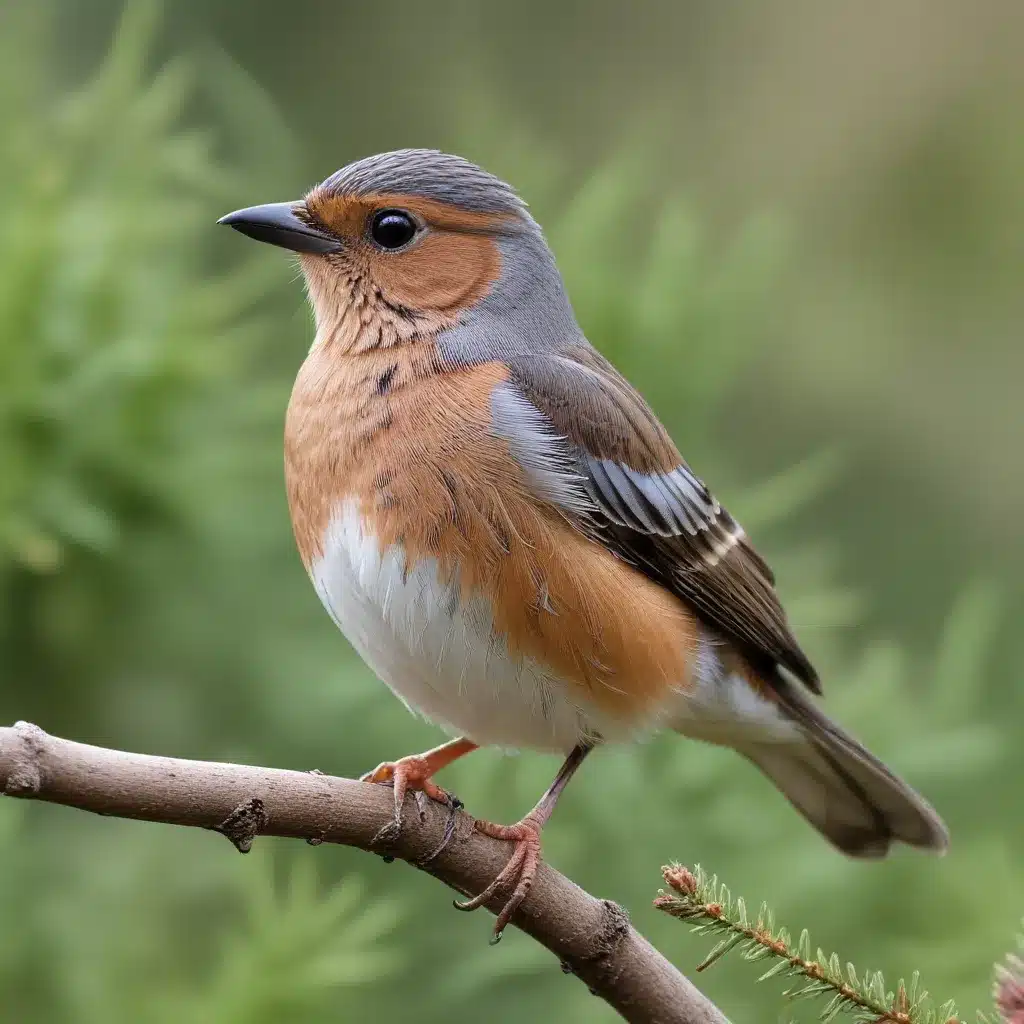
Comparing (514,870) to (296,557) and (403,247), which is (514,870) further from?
(296,557)

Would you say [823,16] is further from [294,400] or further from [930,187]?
[294,400]

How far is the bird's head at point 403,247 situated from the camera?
2988 millimetres

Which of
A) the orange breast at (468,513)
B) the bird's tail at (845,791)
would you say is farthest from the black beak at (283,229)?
the bird's tail at (845,791)

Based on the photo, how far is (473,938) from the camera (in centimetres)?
338

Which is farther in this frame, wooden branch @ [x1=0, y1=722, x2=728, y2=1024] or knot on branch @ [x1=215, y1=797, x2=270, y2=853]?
knot on branch @ [x1=215, y1=797, x2=270, y2=853]

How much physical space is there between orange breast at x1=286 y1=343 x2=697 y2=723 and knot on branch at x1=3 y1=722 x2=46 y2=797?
0.92 meters

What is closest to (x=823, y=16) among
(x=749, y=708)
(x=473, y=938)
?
(x=749, y=708)

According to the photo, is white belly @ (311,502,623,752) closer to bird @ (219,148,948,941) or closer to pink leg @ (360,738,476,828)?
bird @ (219,148,948,941)

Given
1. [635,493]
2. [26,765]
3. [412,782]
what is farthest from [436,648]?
[26,765]

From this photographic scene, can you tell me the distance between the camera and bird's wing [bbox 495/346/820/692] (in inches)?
111

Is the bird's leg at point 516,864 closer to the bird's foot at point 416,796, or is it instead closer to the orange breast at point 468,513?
the bird's foot at point 416,796

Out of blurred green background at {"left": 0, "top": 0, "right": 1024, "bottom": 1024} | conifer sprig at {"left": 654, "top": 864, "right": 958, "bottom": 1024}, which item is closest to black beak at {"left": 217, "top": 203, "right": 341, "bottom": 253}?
blurred green background at {"left": 0, "top": 0, "right": 1024, "bottom": 1024}

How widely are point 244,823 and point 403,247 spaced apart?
1.42 metres

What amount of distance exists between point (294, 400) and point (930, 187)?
3200mm
